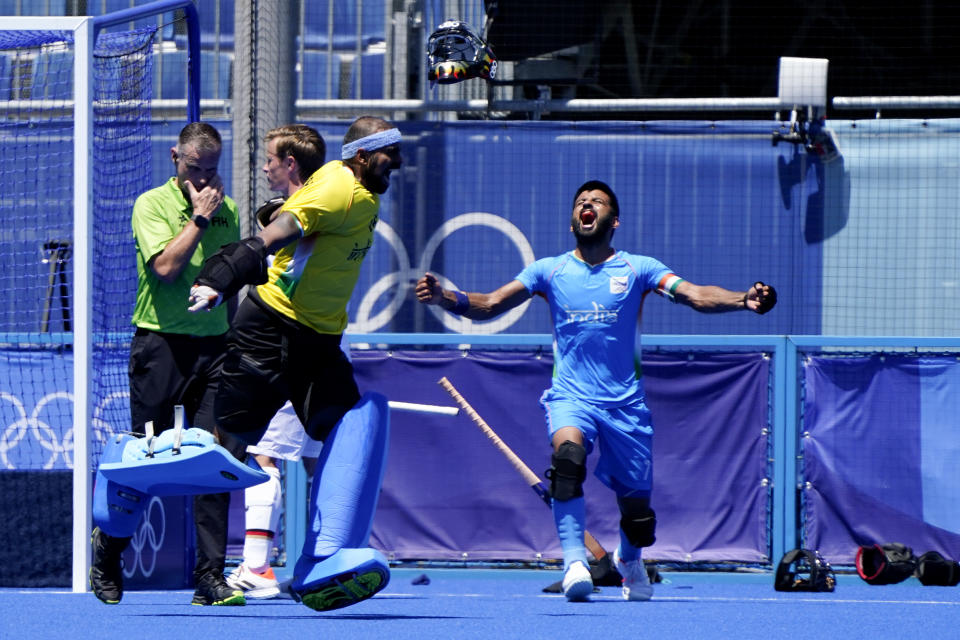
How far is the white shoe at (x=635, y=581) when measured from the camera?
24.0 feet

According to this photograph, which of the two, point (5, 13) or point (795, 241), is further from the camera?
point (5, 13)

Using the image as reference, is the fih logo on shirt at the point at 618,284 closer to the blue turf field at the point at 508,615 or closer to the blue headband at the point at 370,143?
the blue turf field at the point at 508,615

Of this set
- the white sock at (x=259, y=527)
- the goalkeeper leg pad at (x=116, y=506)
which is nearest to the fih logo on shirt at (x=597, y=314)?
the white sock at (x=259, y=527)

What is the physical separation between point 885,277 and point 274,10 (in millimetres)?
3944

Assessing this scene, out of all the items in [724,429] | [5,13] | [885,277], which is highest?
[5,13]

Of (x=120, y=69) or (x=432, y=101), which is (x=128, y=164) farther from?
(x=432, y=101)

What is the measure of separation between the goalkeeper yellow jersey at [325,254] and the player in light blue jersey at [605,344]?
155 cm

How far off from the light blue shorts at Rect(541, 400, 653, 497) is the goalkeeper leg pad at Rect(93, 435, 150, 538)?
6.78 ft

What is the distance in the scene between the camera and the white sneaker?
7.14 meters

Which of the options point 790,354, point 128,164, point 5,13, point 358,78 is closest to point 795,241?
point 790,354

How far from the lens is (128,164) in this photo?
7.82 meters

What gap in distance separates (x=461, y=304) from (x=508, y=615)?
155 centimetres

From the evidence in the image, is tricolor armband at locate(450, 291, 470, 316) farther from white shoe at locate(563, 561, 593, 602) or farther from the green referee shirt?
white shoe at locate(563, 561, 593, 602)

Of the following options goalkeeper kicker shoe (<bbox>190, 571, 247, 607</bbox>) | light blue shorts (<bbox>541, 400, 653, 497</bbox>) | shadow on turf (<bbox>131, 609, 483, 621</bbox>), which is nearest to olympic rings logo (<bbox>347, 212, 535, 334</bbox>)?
light blue shorts (<bbox>541, 400, 653, 497</bbox>)
